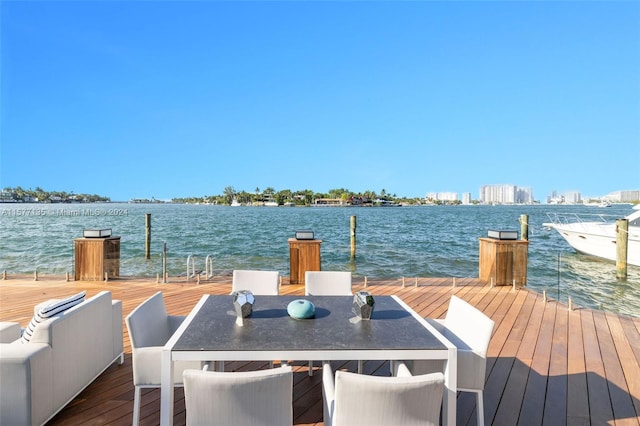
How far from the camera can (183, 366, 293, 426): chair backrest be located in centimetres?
117

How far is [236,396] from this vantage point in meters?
1.18

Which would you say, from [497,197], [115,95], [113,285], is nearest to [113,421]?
[113,285]

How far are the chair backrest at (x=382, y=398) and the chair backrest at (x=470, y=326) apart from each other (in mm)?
734

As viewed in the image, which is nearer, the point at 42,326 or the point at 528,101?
the point at 42,326

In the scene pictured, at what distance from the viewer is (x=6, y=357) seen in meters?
1.78

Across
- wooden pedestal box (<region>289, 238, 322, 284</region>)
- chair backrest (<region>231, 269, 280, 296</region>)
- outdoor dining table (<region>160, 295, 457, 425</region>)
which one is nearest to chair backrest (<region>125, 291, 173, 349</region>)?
outdoor dining table (<region>160, 295, 457, 425</region>)

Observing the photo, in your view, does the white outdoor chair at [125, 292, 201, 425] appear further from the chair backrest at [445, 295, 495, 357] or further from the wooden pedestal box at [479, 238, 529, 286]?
the wooden pedestal box at [479, 238, 529, 286]

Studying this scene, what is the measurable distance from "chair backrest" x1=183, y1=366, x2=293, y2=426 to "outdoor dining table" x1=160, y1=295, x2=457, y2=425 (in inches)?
8.4

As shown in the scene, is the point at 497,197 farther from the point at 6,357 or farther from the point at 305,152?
the point at 6,357

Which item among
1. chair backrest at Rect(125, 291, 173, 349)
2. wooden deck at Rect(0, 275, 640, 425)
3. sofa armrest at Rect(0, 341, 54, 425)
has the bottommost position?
wooden deck at Rect(0, 275, 640, 425)

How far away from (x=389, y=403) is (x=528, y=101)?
25946 millimetres

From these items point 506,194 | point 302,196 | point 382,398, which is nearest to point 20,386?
point 382,398

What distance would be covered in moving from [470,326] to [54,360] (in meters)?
2.42

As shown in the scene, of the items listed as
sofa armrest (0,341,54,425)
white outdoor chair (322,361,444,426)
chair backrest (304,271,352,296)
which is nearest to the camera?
white outdoor chair (322,361,444,426)
